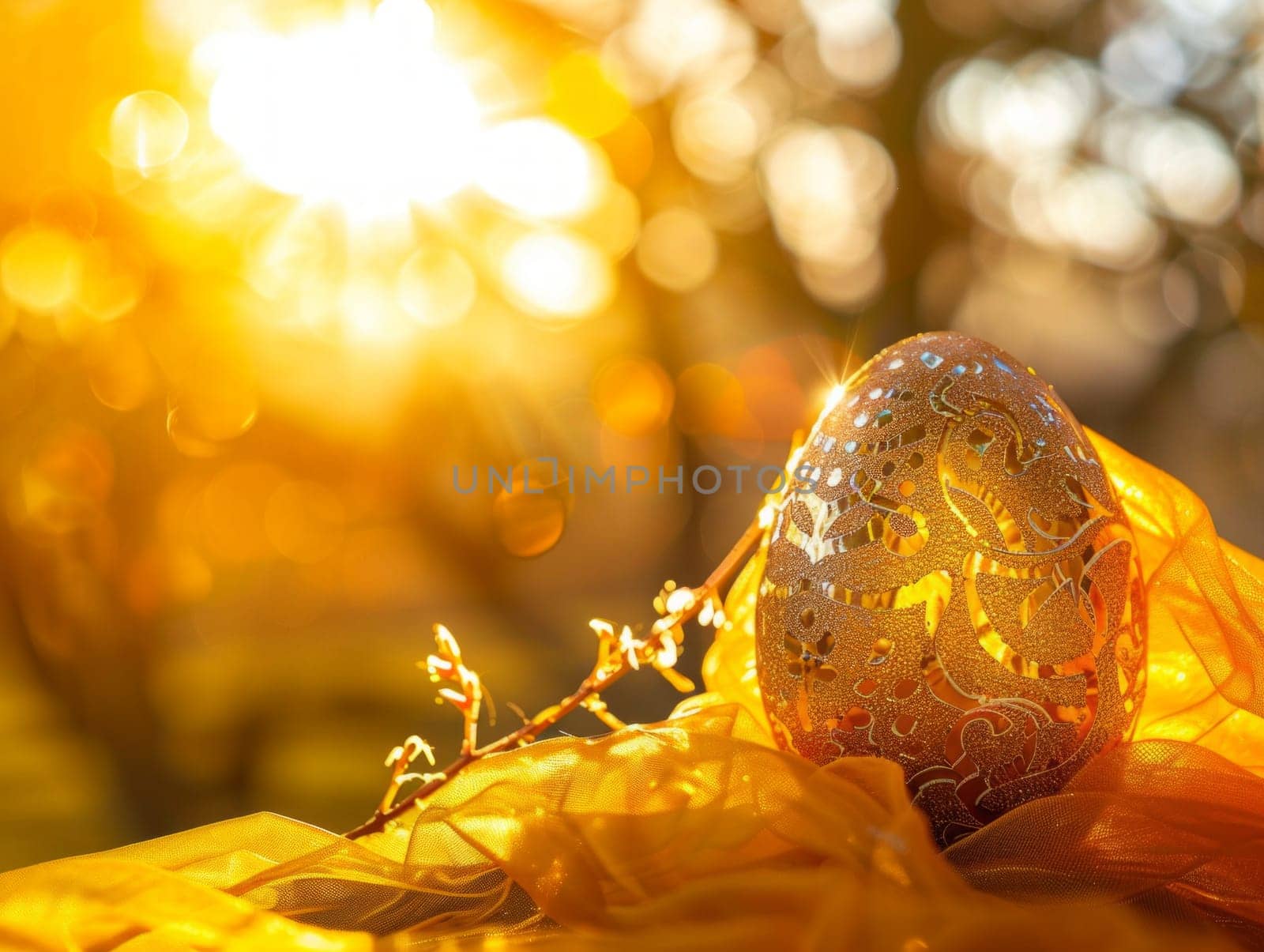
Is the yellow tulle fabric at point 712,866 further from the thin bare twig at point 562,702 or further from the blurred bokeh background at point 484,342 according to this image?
the blurred bokeh background at point 484,342

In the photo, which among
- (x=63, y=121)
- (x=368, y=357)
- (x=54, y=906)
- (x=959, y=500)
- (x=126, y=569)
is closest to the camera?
(x=54, y=906)

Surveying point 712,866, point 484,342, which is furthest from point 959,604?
point 484,342

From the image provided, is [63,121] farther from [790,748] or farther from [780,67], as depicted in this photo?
[790,748]

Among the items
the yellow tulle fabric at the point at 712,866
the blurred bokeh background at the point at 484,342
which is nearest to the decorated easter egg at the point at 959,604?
the yellow tulle fabric at the point at 712,866

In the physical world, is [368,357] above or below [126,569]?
above

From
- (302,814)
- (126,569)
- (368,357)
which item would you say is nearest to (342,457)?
(368,357)

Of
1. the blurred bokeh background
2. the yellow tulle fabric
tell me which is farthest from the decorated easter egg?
the blurred bokeh background

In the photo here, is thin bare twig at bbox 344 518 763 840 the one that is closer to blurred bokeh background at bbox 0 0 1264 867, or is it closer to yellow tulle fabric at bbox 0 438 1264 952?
yellow tulle fabric at bbox 0 438 1264 952
